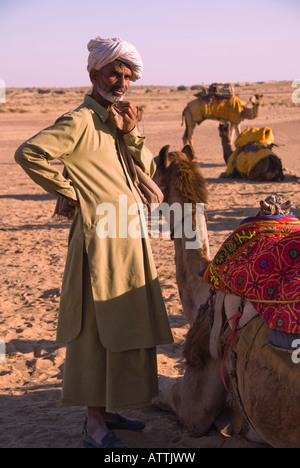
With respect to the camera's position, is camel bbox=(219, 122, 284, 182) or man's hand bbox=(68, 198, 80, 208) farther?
camel bbox=(219, 122, 284, 182)

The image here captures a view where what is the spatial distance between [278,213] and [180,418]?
4.34 ft

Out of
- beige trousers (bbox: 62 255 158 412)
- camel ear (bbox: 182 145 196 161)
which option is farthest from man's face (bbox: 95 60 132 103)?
camel ear (bbox: 182 145 196 161)

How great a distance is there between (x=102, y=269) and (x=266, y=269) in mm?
833

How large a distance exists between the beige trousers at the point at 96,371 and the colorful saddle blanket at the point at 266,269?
616 millimetres

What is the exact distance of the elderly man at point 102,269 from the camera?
329cm

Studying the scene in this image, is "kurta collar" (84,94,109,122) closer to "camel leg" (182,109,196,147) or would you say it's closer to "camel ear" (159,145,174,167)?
"camel ear" (159,145,174,167)

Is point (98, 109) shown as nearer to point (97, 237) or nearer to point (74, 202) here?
point (74, 202)

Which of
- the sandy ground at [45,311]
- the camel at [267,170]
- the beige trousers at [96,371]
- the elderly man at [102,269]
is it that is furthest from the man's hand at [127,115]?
the camel at [267,170]

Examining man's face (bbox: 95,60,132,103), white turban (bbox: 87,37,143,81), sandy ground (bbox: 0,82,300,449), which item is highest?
white turban (bbox: 87,37,143,81)

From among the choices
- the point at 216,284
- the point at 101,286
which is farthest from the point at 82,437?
the point at 216,284

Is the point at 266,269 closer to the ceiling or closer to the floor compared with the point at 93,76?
closer to the floor

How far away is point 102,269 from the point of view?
3297 millimetres

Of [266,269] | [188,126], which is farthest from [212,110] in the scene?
[266,269]

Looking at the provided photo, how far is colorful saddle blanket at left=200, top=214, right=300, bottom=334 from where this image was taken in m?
2.77
